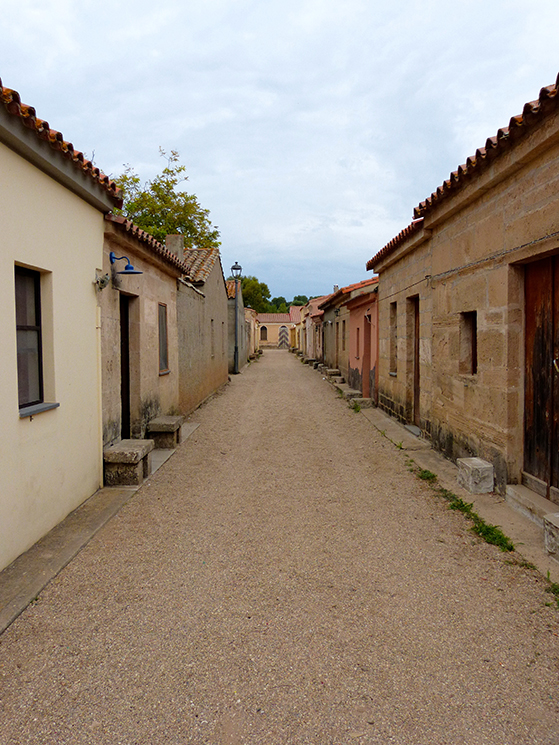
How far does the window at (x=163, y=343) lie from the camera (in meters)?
8.88

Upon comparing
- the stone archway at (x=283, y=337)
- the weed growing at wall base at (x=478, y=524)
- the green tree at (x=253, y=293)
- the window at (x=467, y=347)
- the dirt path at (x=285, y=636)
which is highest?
the green tree at (x=253, y=293)

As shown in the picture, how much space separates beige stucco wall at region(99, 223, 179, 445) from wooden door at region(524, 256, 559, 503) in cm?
468

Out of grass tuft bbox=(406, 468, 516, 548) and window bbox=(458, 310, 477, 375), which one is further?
window bbox=(458, 310, 477, 375)

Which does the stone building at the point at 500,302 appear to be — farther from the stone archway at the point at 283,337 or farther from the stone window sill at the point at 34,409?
the stone archway at the point at 283,337

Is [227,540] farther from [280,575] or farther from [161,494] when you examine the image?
[161,494]

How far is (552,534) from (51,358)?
446 cm

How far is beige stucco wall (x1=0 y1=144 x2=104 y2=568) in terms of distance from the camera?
3.66m

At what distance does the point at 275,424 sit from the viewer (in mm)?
9906

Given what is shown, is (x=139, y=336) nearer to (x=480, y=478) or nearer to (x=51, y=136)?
(x=51, y=136)

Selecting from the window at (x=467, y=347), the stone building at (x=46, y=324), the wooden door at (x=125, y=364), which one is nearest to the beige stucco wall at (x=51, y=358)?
the stone building at (x=46, y=324)

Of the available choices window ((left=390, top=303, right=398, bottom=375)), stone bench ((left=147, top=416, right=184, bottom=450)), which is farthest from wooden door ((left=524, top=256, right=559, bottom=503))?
window ((left=390, top=303, right=398, bottom=375))

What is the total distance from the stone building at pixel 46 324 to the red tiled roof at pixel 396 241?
15.4 feet

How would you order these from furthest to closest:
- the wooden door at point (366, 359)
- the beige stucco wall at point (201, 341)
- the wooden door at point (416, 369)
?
1. the wooden door at point (366, 359)
2. the beige stucco wall at point (201, 341)
3. the wooden door at point (416, 369)

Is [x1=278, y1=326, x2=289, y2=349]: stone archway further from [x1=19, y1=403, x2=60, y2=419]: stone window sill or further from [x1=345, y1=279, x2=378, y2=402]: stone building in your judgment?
[x1=19, y1=403, x2=60, y2=419]: stone window sill
